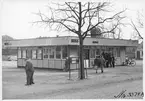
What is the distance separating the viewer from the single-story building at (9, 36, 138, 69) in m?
25.7

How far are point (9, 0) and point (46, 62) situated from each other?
1800 cm

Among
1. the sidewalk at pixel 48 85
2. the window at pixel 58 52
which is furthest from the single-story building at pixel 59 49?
the sidewalk at pixel 48 85

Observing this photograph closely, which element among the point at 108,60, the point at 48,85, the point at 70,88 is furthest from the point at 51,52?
the point at 70,88

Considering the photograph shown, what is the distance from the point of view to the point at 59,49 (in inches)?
1041

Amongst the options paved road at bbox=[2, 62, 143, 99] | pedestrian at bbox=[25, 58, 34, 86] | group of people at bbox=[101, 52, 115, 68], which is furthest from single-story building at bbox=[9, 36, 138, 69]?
pedestrian at bbox=[25, 58, 34, 86]

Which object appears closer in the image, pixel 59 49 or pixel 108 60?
pixel 59 49

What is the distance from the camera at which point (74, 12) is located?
691 inches

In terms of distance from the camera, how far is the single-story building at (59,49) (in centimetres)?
2568

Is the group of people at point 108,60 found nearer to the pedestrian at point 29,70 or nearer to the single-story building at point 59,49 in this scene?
the single-story building at point 59,49

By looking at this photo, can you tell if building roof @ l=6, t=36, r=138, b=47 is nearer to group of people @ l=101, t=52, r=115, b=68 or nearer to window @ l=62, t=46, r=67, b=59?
window @ l=62, t=46, r=67, b=59

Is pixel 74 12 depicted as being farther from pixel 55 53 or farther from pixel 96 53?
pixel 96 53

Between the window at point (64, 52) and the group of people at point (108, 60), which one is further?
the group of people at point (108, 60)

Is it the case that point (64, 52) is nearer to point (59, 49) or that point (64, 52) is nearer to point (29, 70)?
point (59, 49)

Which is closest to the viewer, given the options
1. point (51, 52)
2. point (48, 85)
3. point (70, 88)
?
point (70, 88)
